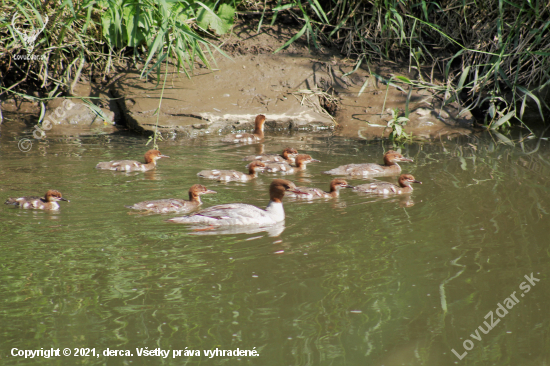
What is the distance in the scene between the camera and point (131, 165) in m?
7.46

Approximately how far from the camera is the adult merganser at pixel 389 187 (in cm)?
660

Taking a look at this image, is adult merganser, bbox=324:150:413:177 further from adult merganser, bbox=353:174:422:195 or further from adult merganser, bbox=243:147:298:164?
adult merganser, bbox=243:147:298:164

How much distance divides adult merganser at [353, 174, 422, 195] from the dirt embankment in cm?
341

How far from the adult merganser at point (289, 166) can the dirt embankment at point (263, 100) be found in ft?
8.33

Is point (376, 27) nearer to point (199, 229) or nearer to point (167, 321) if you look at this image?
point (199, 229)

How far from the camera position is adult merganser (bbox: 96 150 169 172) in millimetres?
7359

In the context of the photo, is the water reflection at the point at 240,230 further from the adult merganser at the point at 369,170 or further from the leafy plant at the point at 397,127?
the leafy plant at the point at 397,127

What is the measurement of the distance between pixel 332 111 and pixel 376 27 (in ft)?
6.08

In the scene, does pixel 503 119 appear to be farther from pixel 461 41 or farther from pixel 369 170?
pixel 369 170

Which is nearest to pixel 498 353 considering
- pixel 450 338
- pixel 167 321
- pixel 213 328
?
pixel 450 338

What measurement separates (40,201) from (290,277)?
9.61ft

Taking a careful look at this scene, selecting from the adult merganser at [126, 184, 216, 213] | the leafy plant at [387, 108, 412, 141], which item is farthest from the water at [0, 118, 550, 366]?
the leafy plant at [387, 108, 412, 141]

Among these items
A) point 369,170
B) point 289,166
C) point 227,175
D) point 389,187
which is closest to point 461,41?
point 369,170

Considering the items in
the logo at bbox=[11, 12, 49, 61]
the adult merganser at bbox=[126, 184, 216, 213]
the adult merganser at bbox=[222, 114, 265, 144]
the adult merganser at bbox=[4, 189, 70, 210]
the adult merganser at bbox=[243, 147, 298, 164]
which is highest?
the logo at bbox=[11, 12, 49, 61]
